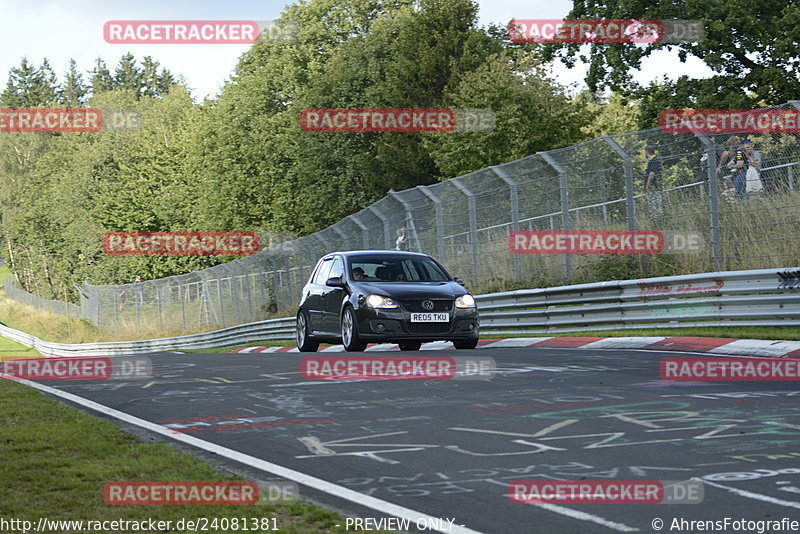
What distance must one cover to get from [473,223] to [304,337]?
5.38m

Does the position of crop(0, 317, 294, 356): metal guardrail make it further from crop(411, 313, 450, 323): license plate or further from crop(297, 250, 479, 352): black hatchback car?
crop(411, 313, 450, 323): license plate

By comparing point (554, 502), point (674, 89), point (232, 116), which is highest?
point (232, 116)

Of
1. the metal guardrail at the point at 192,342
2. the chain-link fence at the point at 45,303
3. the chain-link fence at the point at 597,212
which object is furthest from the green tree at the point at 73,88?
the chain-link fence at the point at 597,212

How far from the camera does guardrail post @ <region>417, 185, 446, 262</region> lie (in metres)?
23.8

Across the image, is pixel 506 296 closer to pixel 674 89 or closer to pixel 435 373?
pixel 435 373

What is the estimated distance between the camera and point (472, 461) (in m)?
6.60

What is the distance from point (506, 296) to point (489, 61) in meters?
26.4

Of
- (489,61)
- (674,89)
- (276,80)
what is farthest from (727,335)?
(276,80)

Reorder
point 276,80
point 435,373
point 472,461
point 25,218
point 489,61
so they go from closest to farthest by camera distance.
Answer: point 472,461 < point 435,373 < point 489,61 < point 276,80 < point 25,218

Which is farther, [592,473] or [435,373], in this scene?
[435,373]

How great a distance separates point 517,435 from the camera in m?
7.46

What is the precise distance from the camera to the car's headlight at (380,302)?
15.6 metres

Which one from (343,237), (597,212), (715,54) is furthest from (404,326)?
(715,54)

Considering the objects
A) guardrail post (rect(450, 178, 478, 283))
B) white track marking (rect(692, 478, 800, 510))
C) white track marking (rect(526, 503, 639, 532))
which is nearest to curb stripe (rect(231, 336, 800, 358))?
guardrail post (rect(450, 178, 478, 283))
